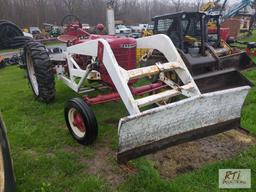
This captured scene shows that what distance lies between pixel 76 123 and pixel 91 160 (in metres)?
0.63

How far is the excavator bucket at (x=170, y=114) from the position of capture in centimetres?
304

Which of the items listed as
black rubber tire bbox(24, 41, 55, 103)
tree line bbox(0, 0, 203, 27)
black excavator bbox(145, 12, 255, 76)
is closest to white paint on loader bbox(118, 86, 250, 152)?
black rubber tire bbox(24, 41, 55, 103)

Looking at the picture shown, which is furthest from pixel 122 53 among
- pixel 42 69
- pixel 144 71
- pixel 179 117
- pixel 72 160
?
pixel 72 160

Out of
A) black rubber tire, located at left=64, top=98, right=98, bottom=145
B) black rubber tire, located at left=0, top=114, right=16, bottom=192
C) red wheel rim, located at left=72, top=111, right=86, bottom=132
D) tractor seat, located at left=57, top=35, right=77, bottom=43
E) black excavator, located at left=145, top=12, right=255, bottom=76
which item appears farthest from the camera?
black excavator, located at left=145, top=12, right=255, bottom=76

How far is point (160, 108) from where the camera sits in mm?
3059

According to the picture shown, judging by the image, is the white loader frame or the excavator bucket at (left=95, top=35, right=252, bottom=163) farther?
the white loader frame

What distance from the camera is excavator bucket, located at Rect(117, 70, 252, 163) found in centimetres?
303

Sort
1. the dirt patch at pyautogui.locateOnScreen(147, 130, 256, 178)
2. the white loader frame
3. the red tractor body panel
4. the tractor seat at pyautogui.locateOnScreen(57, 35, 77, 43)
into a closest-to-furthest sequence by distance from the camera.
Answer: the dirt patch at pyautogui.locateOnScreen(147, 130, 256, 178), the white loader frame, the red tractor body panel, the tractor seat at pyautogui.locateOnScreen(57, 35, 77, 43)

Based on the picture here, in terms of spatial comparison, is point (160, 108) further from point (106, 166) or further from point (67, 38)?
point (67, 38)

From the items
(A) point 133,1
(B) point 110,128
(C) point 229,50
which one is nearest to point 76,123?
(B) point 110,128

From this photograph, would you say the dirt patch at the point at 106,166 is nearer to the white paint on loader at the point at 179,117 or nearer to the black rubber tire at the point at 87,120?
the black rubber tire at the point at 87,120

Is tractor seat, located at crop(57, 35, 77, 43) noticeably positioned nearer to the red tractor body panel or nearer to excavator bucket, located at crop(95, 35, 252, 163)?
the red tractor body panel

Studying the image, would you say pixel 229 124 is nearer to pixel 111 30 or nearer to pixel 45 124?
pixel 45 124

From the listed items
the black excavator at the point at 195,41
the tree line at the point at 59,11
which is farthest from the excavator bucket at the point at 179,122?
the tree line at the point at 59,11
